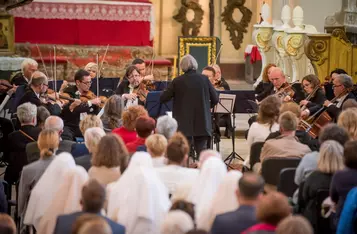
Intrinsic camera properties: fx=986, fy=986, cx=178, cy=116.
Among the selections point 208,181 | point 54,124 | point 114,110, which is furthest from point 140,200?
point 114,110

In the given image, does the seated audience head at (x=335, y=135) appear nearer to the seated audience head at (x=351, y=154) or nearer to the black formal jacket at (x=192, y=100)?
the seated audience head at (x=351, y=154)

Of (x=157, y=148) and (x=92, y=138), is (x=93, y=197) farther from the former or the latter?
(x=92, y=138)

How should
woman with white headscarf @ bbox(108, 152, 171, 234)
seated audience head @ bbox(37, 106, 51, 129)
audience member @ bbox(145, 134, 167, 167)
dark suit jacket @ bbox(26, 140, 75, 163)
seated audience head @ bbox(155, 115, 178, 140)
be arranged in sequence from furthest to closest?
seated audience head @ bbox(37, 106, 51, 129)
seated audience head @ bbox(155, 115, 178, 140)
dark suit jacket @ bbox(26, 140, 75, 163)
audience member @ bbox(145, 134, 167, 167)
woman with white headscarf @ bbox(108, 152, 171, 234)

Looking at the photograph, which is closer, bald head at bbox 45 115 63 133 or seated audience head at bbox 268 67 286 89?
bald head at bbox 45 115 63 133

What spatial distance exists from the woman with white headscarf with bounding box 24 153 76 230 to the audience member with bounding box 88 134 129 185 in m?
0.19

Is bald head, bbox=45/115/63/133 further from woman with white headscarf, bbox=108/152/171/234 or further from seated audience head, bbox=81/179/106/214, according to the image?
seated audience head, bbox=81/179/106/214

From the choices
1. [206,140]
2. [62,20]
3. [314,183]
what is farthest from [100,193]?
[62,20]

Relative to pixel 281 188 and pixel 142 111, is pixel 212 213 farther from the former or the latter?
pixel 142 111

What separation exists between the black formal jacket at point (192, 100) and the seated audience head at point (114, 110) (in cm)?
130

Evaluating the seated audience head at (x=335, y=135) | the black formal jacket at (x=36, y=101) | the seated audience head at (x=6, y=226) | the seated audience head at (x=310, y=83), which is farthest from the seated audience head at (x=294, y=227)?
the seated audience head at (x=310, y=83)

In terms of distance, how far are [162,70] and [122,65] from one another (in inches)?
31.8

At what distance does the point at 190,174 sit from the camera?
7711 millimetres

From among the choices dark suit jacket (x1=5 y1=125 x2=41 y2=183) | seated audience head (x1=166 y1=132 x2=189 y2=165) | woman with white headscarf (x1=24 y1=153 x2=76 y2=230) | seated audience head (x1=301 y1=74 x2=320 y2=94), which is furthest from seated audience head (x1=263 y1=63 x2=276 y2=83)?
woman with white headscarf (x1=24 y1=153 x2=76 y2=230)

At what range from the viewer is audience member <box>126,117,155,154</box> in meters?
9.07
